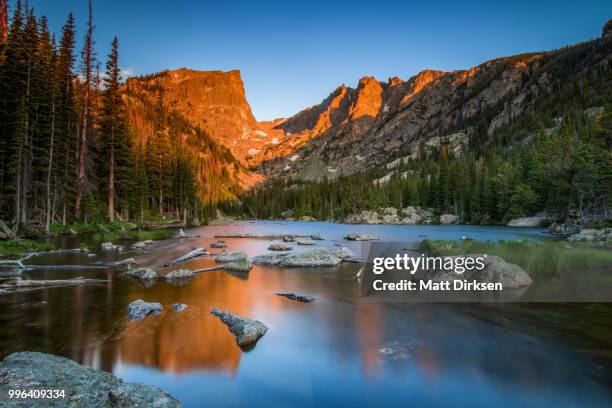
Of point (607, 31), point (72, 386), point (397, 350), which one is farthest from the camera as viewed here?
point (607, 31)

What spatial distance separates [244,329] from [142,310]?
4.10 metres

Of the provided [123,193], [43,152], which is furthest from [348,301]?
[123,193]

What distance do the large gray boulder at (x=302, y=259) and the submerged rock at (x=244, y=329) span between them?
10.6m

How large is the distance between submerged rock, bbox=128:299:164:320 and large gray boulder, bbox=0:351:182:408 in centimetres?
437

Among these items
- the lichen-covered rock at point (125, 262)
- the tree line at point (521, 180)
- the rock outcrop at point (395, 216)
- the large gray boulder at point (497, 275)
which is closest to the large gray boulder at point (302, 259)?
the lichen-covered rock at point (125, 262)

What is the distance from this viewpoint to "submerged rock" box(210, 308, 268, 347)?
835 centimetres

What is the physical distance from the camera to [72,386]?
5027mm

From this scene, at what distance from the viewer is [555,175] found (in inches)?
1853

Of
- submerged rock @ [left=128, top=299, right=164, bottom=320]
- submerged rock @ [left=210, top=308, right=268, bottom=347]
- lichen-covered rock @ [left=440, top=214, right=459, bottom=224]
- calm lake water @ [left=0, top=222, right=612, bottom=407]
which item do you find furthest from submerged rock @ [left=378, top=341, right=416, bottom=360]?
lichen-covered rock @ [left=440, top=214, right=459, bottom=224]

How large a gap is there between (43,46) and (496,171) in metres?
93.4

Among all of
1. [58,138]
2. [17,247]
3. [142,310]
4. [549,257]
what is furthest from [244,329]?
[58,138]

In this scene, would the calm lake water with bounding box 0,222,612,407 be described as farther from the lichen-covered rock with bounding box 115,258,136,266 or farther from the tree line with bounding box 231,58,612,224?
the tree line with bounding box 231,58,612,224

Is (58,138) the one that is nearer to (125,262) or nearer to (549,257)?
(125,262)

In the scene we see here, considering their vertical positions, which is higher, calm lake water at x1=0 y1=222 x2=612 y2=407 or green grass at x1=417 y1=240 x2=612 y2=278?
green grass at x1=417 y1=240 x2=612 y2=278
